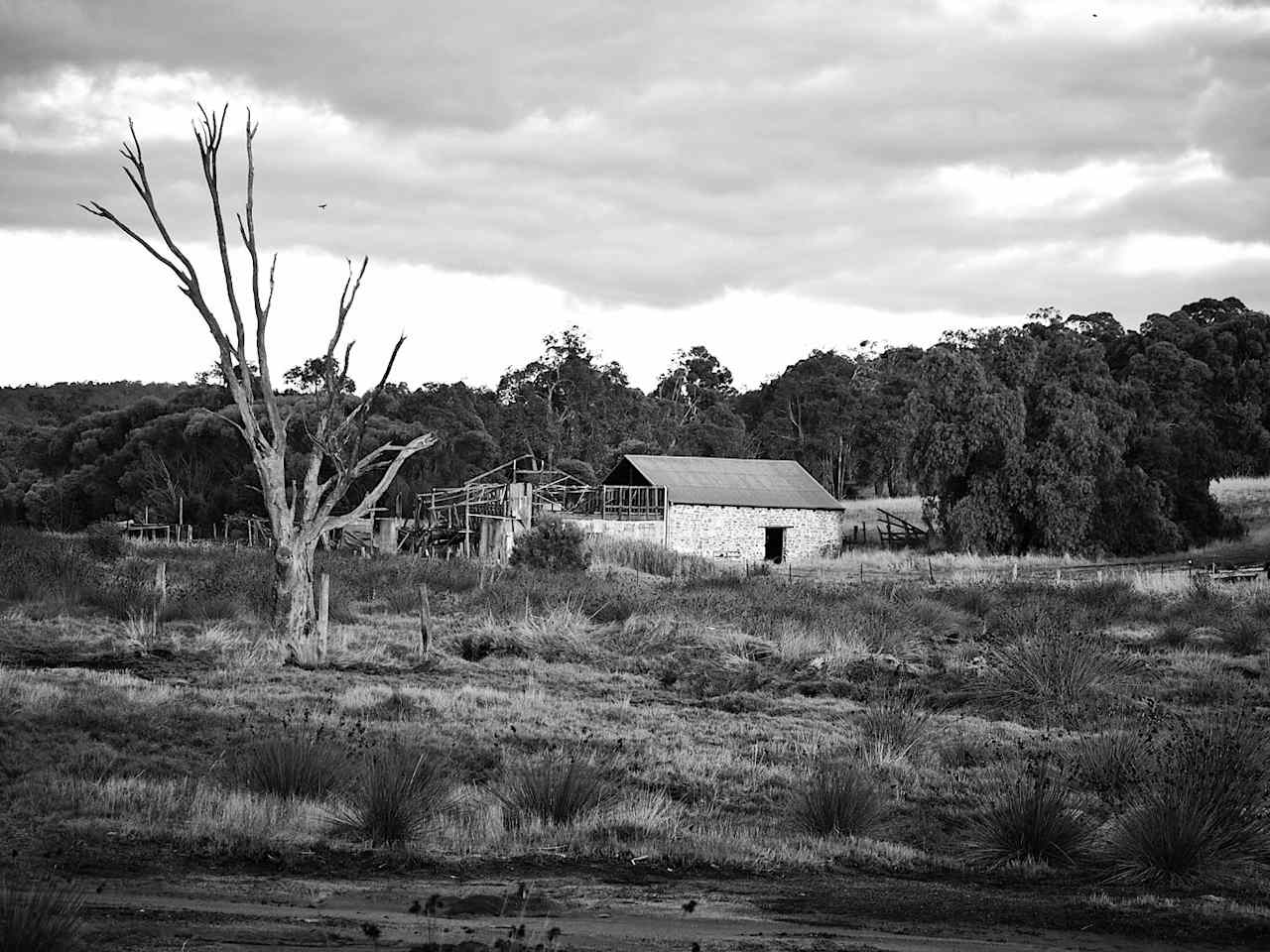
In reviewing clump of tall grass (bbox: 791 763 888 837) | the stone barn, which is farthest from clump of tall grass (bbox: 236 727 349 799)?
the stone barn

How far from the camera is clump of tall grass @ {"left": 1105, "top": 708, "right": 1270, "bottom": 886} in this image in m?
8.39

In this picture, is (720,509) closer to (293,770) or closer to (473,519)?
(473,519)

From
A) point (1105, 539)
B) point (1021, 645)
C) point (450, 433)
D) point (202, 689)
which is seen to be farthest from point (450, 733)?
point (450, 433)

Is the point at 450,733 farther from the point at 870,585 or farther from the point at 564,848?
the point at 870,585

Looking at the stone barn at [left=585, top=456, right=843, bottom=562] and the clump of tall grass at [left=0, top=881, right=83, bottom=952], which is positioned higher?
the stone barn at [left=585, top=456, right=843, bottom=562]

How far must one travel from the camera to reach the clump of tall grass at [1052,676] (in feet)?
51.8

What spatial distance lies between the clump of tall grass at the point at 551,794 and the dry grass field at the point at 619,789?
3cm

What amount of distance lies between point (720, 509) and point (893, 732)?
3882 centimetres

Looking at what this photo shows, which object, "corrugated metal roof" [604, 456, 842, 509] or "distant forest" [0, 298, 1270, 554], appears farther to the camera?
"corrugated metal roof" [604, 456, 842, 509]

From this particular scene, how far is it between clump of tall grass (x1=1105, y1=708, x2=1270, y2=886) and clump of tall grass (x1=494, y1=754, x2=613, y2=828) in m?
3.68

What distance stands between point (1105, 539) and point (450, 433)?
107ft

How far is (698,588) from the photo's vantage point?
1208 inches

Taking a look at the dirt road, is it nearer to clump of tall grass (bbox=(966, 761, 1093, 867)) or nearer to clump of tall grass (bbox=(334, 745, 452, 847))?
clump of tall grass (bbox=(334, 745, 452, 847))

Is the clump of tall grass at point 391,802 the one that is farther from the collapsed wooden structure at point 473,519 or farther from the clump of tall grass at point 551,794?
the collapsed wooden structure at point 473,519
